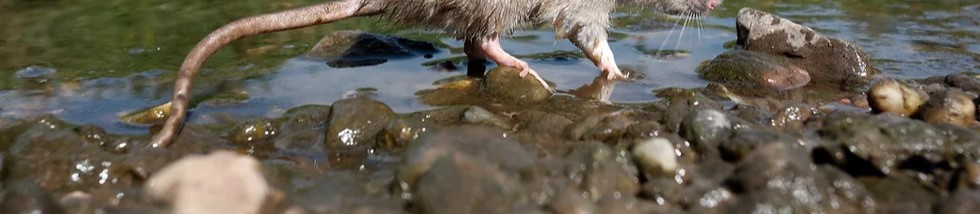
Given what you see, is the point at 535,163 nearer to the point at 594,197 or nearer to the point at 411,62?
the point at 594,197

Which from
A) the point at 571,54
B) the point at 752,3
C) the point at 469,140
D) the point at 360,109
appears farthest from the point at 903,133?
the point at 752,3

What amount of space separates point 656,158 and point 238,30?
2.72m

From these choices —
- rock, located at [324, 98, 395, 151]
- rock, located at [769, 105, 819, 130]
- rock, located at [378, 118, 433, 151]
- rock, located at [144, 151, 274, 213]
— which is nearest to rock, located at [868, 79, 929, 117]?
rock, located at [769, 105, 819, 130]

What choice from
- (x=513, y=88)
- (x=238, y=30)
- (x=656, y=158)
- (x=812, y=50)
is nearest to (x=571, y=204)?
(x=656, y=158)

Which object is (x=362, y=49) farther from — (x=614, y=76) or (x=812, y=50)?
(x=812, y=50)

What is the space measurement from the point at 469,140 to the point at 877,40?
481 cm

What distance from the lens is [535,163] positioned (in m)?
3.57

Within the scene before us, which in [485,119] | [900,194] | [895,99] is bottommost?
[485,119]

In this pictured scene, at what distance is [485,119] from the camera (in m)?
4.85

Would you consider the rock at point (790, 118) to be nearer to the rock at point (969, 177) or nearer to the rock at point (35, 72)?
the rock at point (969, 177)

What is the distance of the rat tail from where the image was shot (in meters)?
4.71

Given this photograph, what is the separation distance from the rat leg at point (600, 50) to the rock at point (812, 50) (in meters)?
0.96

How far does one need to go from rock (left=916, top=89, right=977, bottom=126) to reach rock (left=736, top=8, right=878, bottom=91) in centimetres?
140

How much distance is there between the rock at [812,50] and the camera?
6.32 metres
